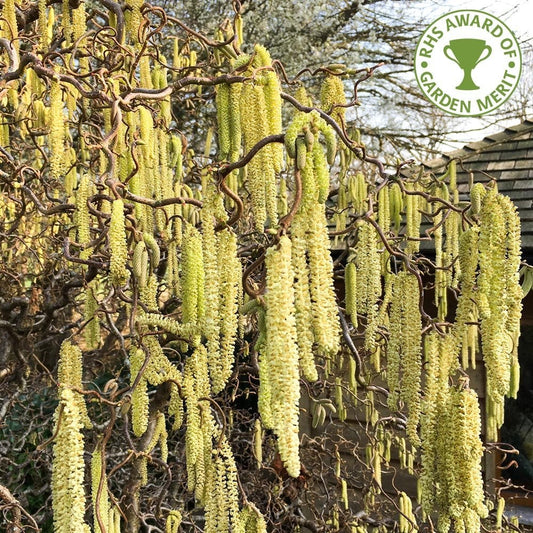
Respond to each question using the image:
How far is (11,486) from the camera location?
4105 mm

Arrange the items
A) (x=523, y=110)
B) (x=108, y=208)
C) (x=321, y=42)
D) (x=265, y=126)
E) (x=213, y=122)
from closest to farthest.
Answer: (x=265, y=126), (x=108, y=208), (x=213, y=122), (x=321, y=42), (x=523, y=110)

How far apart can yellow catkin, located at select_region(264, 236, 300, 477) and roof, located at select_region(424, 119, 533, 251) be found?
337 cm

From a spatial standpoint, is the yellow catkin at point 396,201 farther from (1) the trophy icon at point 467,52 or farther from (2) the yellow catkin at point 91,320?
(1) the trophy icon at point 467,52

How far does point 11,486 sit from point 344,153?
3.49 m

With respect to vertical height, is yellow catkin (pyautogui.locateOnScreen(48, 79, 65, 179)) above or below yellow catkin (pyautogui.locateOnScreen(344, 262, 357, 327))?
above

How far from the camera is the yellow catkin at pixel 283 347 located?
0.99 meters

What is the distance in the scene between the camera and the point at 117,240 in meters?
1.34

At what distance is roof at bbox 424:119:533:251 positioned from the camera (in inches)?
167

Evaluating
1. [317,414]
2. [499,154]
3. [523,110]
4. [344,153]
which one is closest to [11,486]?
[317,414]

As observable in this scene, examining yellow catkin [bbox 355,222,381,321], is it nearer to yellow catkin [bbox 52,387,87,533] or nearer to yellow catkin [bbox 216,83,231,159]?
yellow catkin [bbox 216,83,231,159]

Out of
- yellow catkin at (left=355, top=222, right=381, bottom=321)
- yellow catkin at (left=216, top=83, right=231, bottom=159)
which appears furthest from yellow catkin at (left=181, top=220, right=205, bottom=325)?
yellow catkin at (left=355, top=222, right=381, bottom=321)

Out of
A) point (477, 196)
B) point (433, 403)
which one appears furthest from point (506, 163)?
point (433, 403)

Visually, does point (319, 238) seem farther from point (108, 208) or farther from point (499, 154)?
point (499, 154)

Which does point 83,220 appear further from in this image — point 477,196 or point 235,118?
point 477,196
